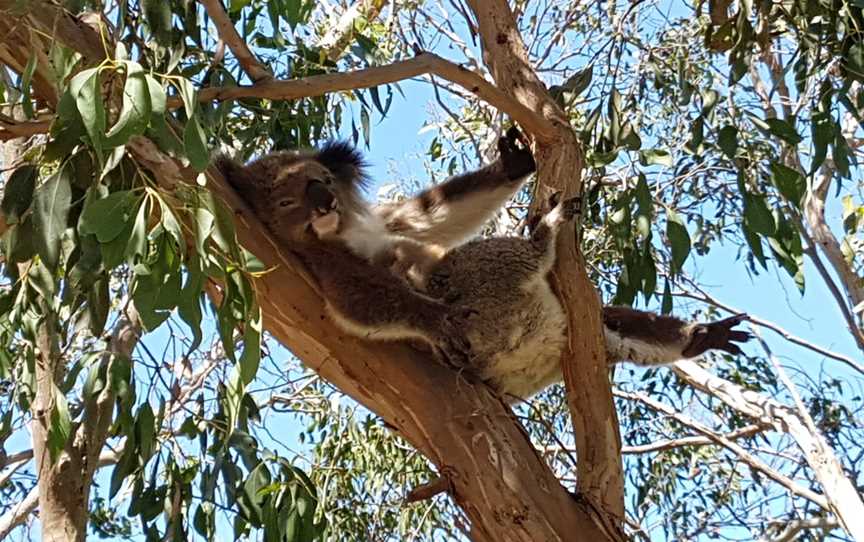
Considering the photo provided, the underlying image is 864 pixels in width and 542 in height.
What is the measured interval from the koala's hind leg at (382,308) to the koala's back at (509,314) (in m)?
0.15

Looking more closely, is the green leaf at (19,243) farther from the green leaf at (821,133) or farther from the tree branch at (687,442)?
the tree branch at (687,442)

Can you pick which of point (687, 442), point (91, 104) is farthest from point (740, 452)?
point (91, 104)

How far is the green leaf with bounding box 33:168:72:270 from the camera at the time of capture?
208cm

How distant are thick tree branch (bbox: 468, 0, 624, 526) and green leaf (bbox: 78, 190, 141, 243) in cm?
130

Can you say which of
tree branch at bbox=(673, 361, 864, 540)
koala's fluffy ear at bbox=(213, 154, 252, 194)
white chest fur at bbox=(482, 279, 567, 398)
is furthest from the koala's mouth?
tree branch at bbox=(673, 361, 864, 540)

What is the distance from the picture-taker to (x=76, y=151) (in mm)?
2316

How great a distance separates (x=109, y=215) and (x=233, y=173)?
5.30 feet

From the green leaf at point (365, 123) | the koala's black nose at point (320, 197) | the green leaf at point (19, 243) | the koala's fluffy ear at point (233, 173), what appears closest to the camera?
the green leaf at point (19, 243)

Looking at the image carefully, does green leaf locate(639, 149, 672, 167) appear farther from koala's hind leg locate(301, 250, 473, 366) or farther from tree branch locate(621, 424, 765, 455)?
tree branch locate(621, 424, 765, 455)

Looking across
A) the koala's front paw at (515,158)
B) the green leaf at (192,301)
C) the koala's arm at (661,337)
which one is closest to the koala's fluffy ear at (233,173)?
the koala's front paw at (515,158)

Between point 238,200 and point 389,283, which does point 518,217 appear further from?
point 238,200

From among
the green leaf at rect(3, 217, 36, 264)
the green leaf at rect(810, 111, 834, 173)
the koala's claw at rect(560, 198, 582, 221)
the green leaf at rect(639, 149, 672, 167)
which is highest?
the green leaf at rect(810, 111, 834, 173)

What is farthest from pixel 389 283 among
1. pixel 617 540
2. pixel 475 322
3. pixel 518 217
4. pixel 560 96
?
pixel 518 217

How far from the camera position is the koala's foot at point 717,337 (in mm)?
3664
